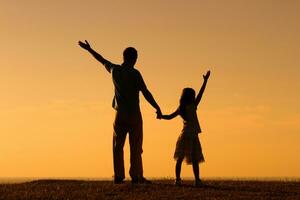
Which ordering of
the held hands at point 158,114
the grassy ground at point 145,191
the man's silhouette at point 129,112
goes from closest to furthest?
1. the grassy ground at point 145,191
2. the man's silhouette at point 129,112
3. the held hands at point 158,114

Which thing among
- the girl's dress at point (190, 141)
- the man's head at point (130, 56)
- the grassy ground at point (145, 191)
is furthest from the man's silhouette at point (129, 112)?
the girl's dress at point (190, 141)

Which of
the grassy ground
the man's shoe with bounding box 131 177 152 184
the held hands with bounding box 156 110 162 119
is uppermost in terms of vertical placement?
the held hands with bounding box 156 110 162 119

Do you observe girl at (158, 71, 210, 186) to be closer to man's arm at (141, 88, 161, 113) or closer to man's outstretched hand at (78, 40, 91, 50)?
man's arm at (141, 88, 161, 113)

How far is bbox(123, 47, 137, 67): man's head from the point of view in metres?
22.7

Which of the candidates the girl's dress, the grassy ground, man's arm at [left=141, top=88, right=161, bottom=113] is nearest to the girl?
the girl's dress

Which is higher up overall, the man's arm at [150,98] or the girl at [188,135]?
the man's arm at [150,98]

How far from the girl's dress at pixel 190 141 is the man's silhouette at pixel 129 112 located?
1319 millimetres

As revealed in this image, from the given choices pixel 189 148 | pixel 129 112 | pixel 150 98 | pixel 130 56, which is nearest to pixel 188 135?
pixel 189 148

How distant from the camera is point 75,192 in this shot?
21.1 metres

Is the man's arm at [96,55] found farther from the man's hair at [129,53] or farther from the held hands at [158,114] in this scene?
the held hands at [158,114]

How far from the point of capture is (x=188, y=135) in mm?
23297

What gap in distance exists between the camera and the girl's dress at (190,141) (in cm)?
2319

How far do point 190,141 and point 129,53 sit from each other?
355 cm

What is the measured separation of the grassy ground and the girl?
0.99 meters
